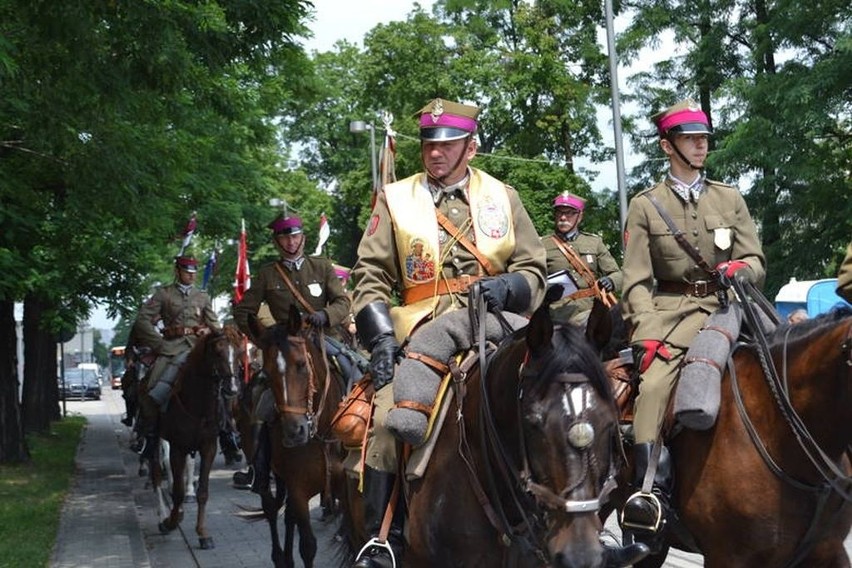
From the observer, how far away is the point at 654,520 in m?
6.37

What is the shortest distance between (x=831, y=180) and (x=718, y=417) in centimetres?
1748

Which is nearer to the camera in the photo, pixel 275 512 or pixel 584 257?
pixel 275 512

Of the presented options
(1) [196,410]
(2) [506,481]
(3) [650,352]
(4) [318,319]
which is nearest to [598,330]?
(2) [506,481]

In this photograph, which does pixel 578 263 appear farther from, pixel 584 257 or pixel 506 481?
pixel 506 481

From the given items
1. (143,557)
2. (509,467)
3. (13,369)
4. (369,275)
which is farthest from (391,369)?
(13,369)

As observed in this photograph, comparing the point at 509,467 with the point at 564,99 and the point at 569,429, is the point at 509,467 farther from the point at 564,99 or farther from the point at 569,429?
the point at 564,99

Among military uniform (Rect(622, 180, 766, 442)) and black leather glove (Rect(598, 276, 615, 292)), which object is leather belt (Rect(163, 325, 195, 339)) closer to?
black leather glove (Rect(598, 276, 615, 292))

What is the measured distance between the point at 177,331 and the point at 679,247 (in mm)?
10473

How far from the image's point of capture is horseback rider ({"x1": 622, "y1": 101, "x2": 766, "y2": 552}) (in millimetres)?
6957

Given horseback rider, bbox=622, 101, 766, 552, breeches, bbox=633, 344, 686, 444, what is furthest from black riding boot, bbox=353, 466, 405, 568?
horseback rider, bbox=622, 101, 766, 552

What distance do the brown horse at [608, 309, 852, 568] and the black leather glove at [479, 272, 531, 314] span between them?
118 centimetres

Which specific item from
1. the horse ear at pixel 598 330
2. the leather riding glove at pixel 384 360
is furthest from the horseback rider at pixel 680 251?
the horse ear at pixel 598 330

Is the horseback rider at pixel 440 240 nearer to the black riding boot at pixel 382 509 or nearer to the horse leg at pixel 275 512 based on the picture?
the black riding boot at pixel 382 509

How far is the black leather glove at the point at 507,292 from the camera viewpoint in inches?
235
